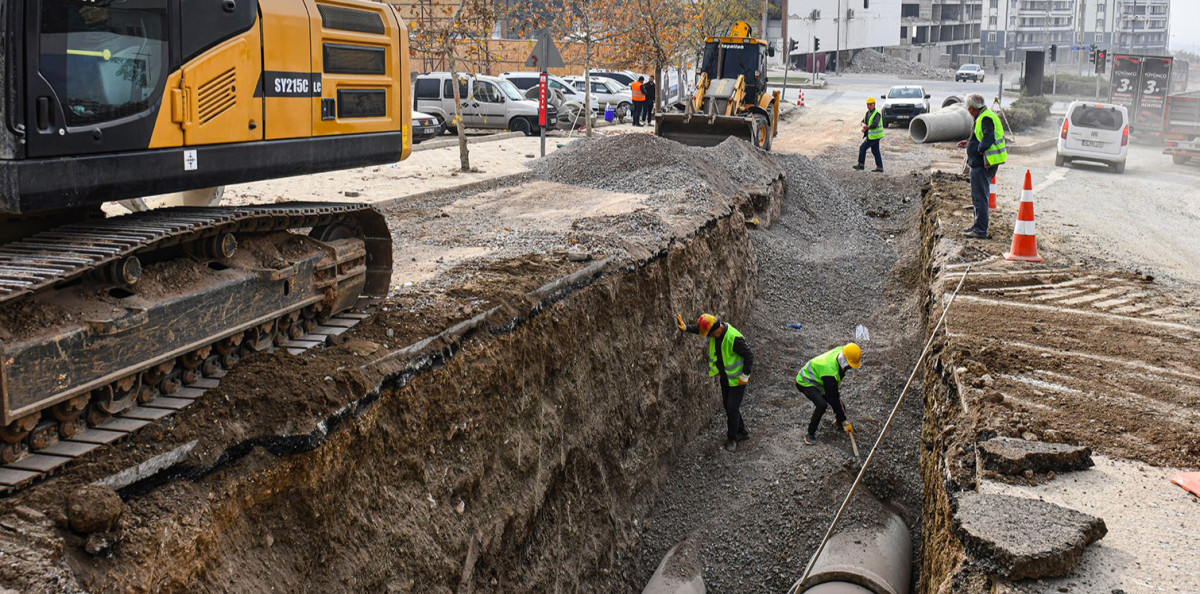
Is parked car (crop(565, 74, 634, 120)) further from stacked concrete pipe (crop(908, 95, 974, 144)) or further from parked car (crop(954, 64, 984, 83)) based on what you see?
parked car (crop(954, 64, 984, 83))

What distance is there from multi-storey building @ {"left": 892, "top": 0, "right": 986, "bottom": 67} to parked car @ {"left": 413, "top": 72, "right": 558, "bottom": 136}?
73.9 m

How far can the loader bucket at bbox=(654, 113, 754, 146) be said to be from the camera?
2266 centimetres

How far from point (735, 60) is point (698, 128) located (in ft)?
12.7

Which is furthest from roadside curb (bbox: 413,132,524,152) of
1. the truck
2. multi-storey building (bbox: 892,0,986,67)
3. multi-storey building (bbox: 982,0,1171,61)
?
multi-storey building (bbox: 982,0,1171,61)

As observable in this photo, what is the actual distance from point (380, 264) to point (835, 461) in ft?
16.2

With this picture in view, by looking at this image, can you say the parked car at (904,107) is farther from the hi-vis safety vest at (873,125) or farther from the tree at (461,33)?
the tree at (461,33)

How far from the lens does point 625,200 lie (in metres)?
14.6

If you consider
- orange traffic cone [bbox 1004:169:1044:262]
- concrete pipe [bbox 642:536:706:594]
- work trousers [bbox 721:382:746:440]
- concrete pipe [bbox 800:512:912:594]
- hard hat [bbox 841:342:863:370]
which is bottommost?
concrete pipe [bbox 642:536:706:594]

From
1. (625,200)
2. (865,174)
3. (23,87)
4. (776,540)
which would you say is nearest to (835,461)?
(776,540)

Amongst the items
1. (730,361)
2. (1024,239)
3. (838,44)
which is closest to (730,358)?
(730,361)

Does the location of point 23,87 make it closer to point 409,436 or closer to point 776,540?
point 409,436

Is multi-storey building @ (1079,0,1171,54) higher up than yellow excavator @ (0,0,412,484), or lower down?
higher up

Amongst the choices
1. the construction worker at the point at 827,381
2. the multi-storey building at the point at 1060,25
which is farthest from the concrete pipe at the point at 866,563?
the multi-storey building at the point at 1060,25

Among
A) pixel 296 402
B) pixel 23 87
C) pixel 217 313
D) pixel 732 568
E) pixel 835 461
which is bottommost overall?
pixel 732 568
